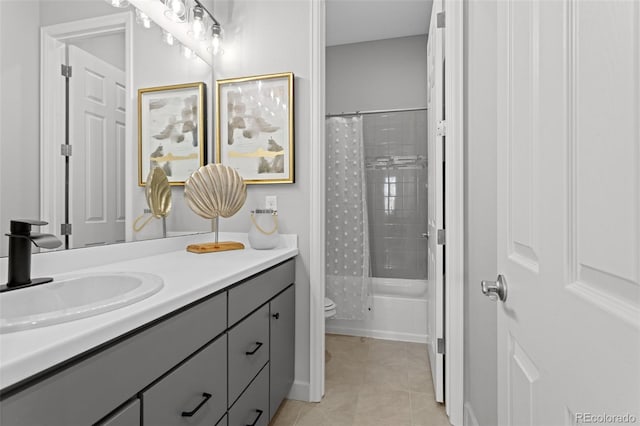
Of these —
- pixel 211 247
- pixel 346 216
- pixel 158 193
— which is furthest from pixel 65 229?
pixel 346 216

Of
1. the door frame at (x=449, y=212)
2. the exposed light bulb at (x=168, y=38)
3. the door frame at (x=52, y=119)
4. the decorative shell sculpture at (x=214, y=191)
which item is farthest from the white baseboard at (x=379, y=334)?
the exposed light bulb at (x=168, y=38)

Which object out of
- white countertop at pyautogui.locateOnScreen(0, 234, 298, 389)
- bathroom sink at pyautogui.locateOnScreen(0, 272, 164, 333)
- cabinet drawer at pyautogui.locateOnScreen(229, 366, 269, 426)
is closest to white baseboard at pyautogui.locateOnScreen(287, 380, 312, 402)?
cabinet drawer at pyautogui.locateOnScreen(229, 366, 269, 426)

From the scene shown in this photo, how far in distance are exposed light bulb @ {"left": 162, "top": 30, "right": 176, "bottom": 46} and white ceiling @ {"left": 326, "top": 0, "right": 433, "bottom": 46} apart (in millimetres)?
1364

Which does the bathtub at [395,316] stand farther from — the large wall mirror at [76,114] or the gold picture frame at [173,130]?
the large wall mirror at [76,114]

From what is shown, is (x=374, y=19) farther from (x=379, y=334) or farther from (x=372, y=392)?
A: (x=372, y=392)

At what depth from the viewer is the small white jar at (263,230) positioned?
69.4 inches

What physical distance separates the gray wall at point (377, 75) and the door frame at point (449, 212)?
1338 millimetres

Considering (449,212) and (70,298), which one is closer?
(70,298)

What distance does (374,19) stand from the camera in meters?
2.76

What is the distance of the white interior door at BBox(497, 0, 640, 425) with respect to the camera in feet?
1.34

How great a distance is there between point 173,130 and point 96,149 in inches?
23.0

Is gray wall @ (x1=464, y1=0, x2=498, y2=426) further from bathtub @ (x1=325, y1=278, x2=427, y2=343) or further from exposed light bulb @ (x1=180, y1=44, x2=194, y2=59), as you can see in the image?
exposed light bulb @ (x1=180, y1=44, x2=194, y2=59)

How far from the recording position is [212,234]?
2008 millimetres

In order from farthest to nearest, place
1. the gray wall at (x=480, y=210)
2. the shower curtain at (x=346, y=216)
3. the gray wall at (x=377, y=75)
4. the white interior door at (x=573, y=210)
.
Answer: the gray wall at (x=377, y=75), the shower curtain at (x=346, y=216), the gray wall at (x=480, y=210), the white interior door at (x=573, y=210)
